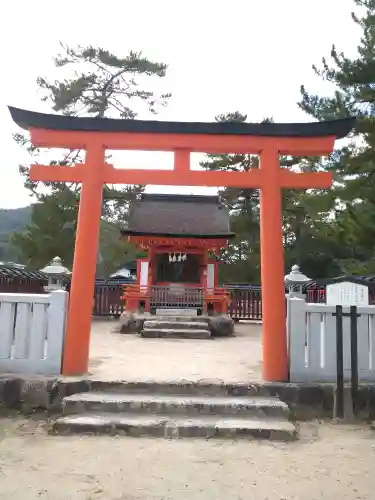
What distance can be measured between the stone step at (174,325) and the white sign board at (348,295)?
694 centimetres

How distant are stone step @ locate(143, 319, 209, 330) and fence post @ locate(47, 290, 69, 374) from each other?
666cm

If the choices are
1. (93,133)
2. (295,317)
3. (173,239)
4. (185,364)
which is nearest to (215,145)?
(93,133)

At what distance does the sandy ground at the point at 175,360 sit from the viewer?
5609 millimetres

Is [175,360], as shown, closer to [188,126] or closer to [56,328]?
[56,328]

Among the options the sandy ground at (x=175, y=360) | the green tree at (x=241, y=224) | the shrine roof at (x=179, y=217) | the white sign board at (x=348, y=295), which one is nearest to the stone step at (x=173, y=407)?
the sandy ground at (x=175, y=360)

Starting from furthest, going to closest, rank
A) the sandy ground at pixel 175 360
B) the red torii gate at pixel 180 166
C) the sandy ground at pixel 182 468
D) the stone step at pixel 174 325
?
the stone step at pixel 174 325, the red torii gate at pixel 180 166, the sandy ground at pixel 175 360, the sandy ground at pixel 182 468

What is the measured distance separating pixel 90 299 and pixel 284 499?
12.0 feet

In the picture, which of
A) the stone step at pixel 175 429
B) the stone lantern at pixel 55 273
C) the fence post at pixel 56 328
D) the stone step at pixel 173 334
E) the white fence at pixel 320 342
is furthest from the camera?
the stone lantern at pixel 55 273

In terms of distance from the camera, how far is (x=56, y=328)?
5379mm

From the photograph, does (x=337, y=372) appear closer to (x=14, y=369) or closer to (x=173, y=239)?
(x=14, y=369)

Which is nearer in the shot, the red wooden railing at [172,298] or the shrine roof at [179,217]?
the red wooden railing at [172,298]

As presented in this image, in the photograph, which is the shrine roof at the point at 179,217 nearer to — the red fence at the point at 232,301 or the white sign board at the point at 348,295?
the red fence at the point at 232,301

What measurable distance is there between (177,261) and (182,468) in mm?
11634

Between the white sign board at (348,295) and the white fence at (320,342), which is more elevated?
the white sign board at (348,295)
